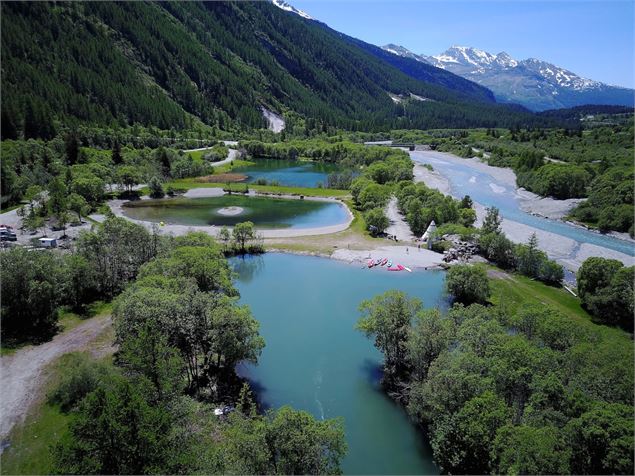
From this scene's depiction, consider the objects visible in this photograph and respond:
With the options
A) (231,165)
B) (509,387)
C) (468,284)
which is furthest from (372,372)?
(231,165)

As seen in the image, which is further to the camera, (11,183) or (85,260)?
(11,183)

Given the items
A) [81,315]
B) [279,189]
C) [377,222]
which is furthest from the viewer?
[279,189]

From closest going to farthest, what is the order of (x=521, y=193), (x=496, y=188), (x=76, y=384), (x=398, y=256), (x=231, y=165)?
1. (x=76, y=384)
2. (x=398, y=256)
3. (x=521, y=193)
4. (x=496, y=188)
5. (x=231, y=165)

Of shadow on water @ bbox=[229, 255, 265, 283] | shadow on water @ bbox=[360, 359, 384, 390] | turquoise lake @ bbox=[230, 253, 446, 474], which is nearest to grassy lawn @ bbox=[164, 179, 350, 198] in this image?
shadow on water @ bbox=[229, 255, 265, 283]

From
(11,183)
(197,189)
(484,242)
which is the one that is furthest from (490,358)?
(197,189)

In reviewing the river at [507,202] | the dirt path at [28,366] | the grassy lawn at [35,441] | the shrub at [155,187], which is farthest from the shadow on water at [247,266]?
the shrub at [155,187]

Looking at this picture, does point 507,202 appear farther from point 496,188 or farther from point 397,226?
point 397,226

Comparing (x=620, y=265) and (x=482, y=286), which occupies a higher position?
(x=620, y=265)

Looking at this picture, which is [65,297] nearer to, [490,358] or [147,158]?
[490,358]
